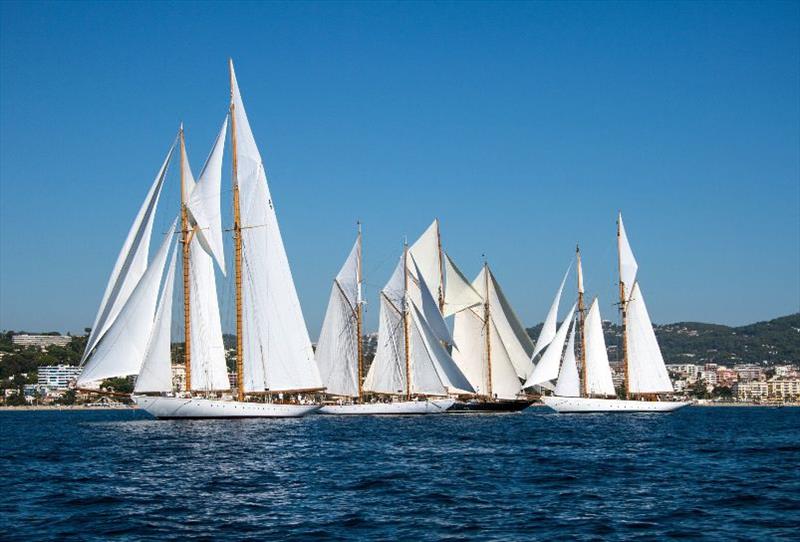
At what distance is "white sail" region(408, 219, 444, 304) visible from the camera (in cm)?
9300

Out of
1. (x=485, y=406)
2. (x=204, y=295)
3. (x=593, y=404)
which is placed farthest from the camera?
(x=593, y=404)

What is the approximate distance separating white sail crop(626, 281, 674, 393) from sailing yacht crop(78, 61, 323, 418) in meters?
37.0

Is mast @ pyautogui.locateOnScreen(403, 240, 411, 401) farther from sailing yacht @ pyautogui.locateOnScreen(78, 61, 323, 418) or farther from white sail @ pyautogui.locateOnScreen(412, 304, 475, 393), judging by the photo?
sailing yacht @ pyautogui.locateOnScreen(78, 61, 323, 418)

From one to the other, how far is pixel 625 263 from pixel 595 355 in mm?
9525

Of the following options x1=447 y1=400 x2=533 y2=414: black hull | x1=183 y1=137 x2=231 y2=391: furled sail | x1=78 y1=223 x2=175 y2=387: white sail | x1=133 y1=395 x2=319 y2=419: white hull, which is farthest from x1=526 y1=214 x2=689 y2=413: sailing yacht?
x1=78 y1=223 x2=175 y2=387: white sail

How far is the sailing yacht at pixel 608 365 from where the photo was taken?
95.5 metres

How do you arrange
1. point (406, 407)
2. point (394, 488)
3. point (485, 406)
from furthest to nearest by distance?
point (485, 406)
point (406, 407)
point (394, 488)

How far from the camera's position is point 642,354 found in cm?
9719

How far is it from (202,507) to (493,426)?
1780 inches

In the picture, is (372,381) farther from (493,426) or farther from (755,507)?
(755,507)

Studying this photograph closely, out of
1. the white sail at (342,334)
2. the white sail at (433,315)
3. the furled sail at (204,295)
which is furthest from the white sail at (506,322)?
the furled sail at (204,295)

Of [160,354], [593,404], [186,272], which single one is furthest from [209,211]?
[593,404]

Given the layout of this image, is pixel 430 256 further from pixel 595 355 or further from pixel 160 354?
pixel 160 354

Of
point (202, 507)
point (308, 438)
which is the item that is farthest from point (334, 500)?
point (308, 438)
